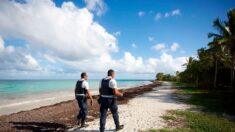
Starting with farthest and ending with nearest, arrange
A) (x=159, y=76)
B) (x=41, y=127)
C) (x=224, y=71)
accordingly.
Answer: (x=159, y=76)
(x=224, y=71)
(x=41, y=127)

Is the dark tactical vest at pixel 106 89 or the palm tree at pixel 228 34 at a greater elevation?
the palm tree at pixel 228 34

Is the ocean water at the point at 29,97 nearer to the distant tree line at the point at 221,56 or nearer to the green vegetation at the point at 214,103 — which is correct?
the green vegetation at the point at 214,103

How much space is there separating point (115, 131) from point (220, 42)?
26.5m

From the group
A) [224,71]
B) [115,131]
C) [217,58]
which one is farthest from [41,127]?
[224,71]

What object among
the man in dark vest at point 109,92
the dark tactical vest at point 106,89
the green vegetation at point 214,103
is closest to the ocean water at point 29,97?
the man in dark vest at point 109,92

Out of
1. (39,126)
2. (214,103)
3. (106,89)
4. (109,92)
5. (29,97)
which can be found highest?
(106,89)

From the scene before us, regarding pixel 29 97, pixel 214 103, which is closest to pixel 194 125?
pixel 214 103

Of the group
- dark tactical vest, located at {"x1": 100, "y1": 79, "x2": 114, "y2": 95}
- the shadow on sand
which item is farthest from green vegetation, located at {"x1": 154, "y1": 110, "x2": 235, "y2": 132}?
the shadow on sand

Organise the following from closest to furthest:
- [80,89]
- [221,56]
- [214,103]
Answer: [80,89] → [214,103] → [221,56]

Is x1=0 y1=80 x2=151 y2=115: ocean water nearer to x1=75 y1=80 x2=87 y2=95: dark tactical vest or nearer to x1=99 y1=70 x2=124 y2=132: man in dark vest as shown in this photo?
x1=75 y1=80 x2=87 y2=95: dark tactical vest

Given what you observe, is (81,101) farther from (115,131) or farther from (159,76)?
(159,76)

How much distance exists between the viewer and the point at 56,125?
10.4 meters

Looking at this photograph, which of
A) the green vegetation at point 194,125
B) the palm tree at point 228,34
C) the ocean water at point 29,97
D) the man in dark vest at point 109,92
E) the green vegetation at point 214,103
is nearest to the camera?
the man in dark vest at point 109,92

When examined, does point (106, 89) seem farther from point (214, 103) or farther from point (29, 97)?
point (29, 97)
